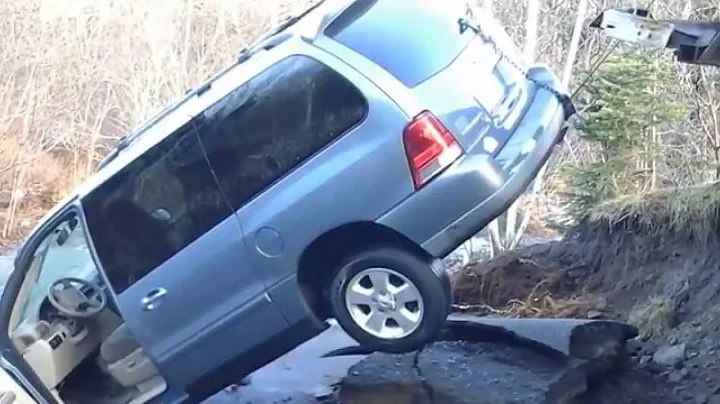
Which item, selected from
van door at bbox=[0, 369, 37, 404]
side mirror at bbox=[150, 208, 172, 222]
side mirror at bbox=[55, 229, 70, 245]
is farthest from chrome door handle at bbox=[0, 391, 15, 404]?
side mirror at bbox=[150, 208, 172, 222]

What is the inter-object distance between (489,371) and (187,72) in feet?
12.4

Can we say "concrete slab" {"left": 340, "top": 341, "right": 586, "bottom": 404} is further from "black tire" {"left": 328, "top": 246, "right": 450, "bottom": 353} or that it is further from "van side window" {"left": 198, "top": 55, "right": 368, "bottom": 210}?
"van side window" {"left": 198, "top": 55, "right": 368, "bottom": 210}

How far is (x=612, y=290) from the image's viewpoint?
5484 millimetres

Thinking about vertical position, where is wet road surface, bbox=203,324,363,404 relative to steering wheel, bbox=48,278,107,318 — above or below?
below

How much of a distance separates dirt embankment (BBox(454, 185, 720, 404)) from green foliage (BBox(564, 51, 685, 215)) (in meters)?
0.46

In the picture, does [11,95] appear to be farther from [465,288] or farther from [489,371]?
[489,371]

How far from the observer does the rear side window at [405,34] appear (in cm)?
347

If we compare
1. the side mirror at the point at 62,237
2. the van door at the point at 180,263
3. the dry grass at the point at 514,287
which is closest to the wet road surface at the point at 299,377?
the van door at the point at 180,263

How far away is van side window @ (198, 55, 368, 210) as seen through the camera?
11.3 ft

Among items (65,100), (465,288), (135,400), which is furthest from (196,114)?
(65,100)

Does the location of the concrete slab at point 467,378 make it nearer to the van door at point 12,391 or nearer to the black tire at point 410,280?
the black tire at point 410,280

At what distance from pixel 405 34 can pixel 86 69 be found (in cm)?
463

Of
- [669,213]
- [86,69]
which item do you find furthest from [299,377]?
[86,69]

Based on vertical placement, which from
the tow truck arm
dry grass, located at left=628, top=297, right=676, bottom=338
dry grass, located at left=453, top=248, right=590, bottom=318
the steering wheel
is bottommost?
dry grass, located at left=453, top=248, right=590, bottom=318
